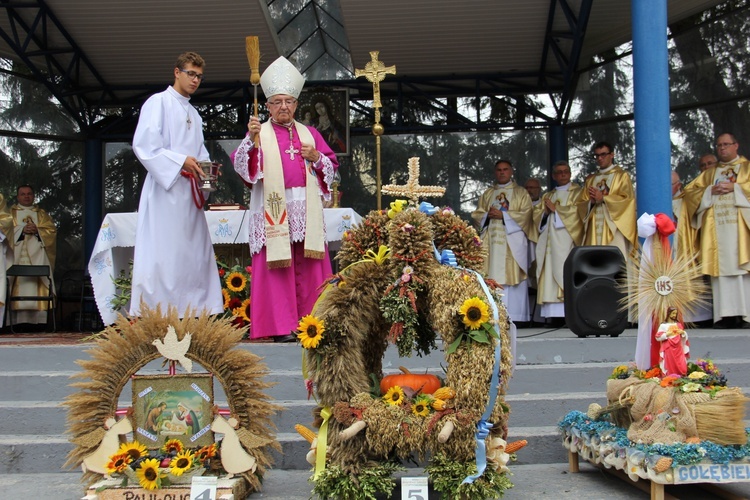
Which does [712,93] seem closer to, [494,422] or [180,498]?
[494,422]

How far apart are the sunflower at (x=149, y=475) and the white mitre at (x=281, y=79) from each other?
10.6 feet

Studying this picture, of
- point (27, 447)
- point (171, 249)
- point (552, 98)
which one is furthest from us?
point (552, 98)

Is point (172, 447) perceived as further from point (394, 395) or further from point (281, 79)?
point (281, 79)

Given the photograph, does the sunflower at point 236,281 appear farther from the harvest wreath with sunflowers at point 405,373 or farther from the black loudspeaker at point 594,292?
the harvest wreath with sunflowers at point 405,373

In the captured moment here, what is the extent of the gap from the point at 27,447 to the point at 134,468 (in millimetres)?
1304

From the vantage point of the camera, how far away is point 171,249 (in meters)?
6.00

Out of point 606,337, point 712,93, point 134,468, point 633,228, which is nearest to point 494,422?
point 134,468

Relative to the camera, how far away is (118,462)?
395 cm

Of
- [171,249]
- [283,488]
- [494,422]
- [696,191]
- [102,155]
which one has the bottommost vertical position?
[283,488]

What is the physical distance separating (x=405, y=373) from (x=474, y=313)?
2.44ft

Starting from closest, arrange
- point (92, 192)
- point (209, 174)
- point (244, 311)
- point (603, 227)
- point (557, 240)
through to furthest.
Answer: point (209, 174) < point (244, 311) < point (603, 227) < point (557, 240) < point (92, 192)

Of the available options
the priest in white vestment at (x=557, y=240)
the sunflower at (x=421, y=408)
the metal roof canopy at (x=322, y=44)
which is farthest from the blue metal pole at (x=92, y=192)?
the sunflower at (x=421, y=408)

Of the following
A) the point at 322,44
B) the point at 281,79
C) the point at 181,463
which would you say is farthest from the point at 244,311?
the point at 322,44

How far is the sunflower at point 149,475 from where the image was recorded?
151 inches
